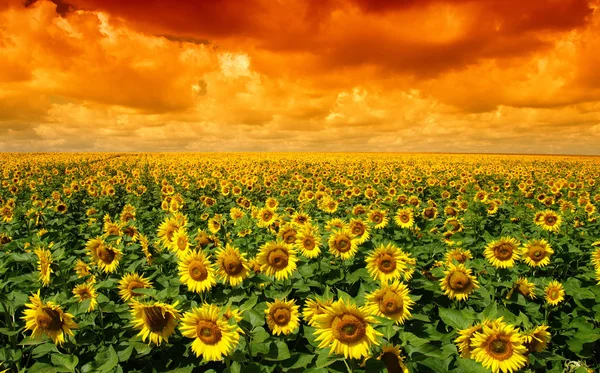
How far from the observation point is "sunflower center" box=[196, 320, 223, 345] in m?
2.92

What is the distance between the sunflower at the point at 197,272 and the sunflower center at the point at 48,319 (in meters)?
1.24

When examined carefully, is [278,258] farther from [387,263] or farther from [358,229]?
[358,229]

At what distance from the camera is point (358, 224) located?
6188mm

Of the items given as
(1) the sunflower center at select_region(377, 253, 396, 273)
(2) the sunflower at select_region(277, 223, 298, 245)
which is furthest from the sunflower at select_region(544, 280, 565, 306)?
(2) the sunflower at select_region(277, 223, 298, 245)

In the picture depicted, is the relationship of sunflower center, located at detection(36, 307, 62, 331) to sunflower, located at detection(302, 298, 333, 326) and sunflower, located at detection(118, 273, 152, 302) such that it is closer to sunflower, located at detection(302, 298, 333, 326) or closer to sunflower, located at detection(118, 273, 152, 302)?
sunflower, located at detection(118, 273, 152, 302)

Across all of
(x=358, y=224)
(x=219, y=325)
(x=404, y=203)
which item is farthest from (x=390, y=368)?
(x=404, y=203)

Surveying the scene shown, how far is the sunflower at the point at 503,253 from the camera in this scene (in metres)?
5.54

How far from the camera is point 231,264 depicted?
4.14 m

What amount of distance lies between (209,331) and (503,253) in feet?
15.2

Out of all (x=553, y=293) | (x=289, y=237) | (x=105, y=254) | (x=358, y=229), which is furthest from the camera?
(x=358, y=229)

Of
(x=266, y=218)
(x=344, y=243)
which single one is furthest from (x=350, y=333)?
(x=266, y=218)

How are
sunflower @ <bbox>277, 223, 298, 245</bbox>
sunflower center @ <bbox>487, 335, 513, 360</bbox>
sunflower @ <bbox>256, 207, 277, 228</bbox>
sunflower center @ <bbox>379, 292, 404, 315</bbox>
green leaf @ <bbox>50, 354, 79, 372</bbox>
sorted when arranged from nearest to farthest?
sunflower center @ <bbox>487, 335, 513, 360</bbox>
green leaf @ <bbox>50, 354, 79, 372</bbox>
sunflower center @ <bbox>379, 292, 404, 315</bbox>
sunflower @ <bbox>277, 223, 298, 245</bbox>
sunflower @ <bbox>256, 207, 277, 228</bbox>

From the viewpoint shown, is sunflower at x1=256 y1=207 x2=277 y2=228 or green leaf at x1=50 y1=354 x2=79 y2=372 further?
sunflower at x1=256 y1=207 x2=277 y2=228

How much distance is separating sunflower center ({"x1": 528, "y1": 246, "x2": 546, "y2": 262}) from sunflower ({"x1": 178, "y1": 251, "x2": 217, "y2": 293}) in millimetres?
5046
